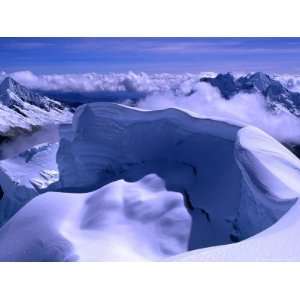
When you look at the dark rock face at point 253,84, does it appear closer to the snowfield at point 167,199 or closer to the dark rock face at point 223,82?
the dark rock face at point 223,82

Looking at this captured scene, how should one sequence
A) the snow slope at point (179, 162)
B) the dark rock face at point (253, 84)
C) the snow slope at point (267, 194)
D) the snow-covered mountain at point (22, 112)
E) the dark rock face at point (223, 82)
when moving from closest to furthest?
the snow slope at point (267, 194) < the snow slope at point (179, 162) < the dark rock face at point (223, 82) < the dark rock face at point (253, 84) < the snow-covered mountain at point (22, 112)

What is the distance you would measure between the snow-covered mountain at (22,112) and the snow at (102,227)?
5748mm

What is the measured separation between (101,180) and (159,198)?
299cm

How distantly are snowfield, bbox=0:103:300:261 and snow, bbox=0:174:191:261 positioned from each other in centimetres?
1

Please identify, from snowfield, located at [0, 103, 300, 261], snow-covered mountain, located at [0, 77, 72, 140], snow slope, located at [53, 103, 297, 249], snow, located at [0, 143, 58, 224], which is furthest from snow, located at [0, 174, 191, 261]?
snow-covered mountain, located at [0, 77, 72, 140]

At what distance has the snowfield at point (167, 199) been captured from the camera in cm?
514

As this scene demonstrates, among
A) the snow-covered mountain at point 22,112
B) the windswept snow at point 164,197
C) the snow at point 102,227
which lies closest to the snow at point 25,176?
the snow-covered mountain at point 22,112

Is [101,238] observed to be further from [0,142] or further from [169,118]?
[0,142]

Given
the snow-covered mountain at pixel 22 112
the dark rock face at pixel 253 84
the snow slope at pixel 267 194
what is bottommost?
the snow-covered mountain at pixel 22 112

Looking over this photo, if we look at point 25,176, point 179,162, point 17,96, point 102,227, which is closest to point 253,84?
point 25,176

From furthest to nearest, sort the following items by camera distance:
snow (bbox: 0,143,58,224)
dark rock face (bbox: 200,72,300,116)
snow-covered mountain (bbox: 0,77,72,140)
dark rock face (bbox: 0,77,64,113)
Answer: snow-covered mountain (bbox: 0,77,72,140) → dark rock face (bbox: 200,72,300,116) → dark rock face (bbox: 0,77,64,113) → snow (bbox: 0,143,58,224)

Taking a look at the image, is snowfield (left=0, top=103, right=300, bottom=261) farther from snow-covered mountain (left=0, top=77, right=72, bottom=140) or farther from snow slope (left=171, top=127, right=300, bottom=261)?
snow-covered mountain (left=0, top=77, right=72, bottom=140)

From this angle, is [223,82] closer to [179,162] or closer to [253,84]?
[179,162]

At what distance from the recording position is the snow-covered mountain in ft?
56.9
